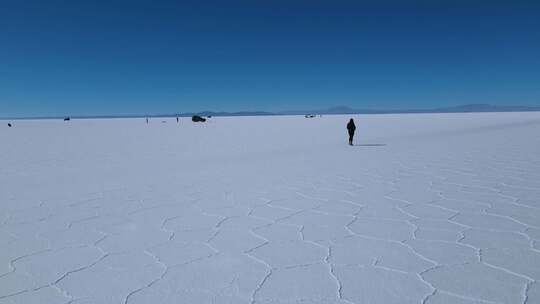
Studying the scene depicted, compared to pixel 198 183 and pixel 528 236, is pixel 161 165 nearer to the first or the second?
pixel 198 183

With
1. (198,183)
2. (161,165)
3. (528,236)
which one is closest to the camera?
(528,236)

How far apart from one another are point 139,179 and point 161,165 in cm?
210

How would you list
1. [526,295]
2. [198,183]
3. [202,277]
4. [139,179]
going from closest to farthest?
1. [526,295]
2. [202,277]
3. [198,183]
4. [139,179]

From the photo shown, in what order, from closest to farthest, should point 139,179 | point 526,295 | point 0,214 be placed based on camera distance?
1. point 526,295
2. point 0,214
3. point 139,179

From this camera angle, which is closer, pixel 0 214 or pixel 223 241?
pixel 223 241

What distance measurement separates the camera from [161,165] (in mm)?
8992

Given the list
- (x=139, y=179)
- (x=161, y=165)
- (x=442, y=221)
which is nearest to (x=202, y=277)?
(x=442, y=221)

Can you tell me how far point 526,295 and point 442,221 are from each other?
1.57 meters

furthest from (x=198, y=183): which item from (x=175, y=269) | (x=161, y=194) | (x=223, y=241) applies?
(x=175, y=269)

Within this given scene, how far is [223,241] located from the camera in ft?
11.1

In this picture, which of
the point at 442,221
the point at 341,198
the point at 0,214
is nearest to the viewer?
the point at 442,221

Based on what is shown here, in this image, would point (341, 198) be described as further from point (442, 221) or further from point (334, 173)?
point (334, 173)

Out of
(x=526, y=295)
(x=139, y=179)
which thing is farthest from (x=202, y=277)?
(x=139, y=179)

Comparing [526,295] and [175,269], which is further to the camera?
[175,269]
